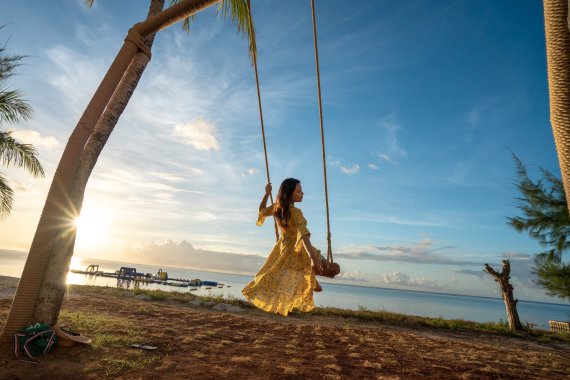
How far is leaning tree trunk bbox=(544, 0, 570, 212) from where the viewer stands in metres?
2.29

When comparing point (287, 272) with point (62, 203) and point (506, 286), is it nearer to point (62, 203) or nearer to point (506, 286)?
point (62, 203)

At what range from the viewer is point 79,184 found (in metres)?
4.76

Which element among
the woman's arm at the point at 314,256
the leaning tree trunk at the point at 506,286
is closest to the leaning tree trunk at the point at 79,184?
the woman's arm at the point at 314,256

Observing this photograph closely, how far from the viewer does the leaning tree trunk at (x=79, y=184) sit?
443cm

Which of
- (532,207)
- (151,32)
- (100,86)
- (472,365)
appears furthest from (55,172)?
(532,207)

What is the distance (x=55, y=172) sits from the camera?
4.49m

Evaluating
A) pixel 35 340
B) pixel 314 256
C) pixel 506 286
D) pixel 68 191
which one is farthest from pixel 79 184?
pixel 506 286

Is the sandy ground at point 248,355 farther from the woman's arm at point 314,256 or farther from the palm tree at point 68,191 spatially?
the woman's arm at point 314,256

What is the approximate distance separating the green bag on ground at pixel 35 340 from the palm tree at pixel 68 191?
0.19m

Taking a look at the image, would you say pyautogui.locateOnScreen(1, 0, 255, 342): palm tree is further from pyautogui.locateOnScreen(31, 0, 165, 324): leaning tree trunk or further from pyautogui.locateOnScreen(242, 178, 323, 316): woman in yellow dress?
pyautogui.locateOnScreen(242, 178, 323, 316): woman in yellow dress

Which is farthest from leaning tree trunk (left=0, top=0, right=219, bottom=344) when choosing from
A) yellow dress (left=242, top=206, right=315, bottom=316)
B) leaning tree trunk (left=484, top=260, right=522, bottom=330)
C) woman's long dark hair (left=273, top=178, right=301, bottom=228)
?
leaning tree trunk (left=484, top=260, right=522, bottom=330)

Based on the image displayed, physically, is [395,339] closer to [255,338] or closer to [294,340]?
[294,340]

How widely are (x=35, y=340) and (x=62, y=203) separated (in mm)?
1712

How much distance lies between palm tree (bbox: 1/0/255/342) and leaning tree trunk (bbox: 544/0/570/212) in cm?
400
